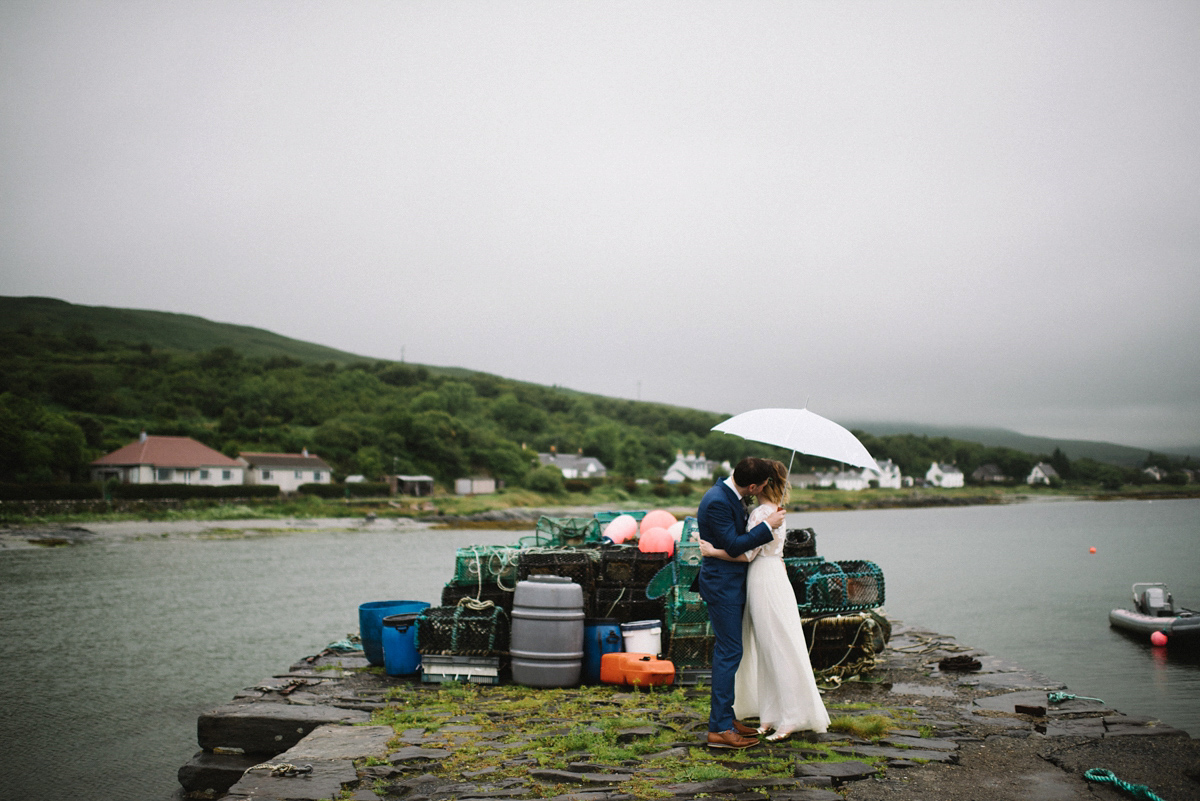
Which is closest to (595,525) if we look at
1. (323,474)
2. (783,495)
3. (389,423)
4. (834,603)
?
(834,603)

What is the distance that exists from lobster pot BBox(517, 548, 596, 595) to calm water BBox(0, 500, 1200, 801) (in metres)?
4.51

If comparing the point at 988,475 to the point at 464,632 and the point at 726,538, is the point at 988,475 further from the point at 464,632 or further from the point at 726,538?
the point at 726,538

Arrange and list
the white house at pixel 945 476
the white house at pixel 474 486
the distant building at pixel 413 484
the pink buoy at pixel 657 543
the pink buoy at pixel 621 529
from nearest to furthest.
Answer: the pink buoy at pixel 657 543 → the pink buoy at pixel 621 529 → the distant building at pixel 413 484 → the white house at pixel 474 486 → the white house at pixel 945 476

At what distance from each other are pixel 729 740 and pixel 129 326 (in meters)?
183

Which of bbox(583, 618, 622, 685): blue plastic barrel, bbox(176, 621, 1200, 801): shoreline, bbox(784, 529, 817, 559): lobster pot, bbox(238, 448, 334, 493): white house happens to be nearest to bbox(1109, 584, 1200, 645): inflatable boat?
bbox(176, 621, 1200, 801): shoreline

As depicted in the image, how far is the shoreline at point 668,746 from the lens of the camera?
5.16 metres

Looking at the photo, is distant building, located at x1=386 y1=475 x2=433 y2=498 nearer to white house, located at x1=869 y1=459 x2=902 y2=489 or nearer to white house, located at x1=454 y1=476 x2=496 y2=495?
white house, located at x1=454 y1=476 x2=496 y2=495

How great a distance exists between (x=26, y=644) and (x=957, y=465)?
162 meters

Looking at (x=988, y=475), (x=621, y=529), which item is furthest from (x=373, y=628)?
(x=988, y=475)

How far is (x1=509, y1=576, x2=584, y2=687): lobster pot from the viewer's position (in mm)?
8172

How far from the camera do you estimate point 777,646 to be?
19.2 feet

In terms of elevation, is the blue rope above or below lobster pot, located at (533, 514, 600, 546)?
below

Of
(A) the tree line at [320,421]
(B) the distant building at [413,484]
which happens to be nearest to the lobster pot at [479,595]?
(A) the tree line at [320,421]

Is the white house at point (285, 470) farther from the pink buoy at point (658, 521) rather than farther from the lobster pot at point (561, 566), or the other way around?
the lobster pot at point (561, 566)
